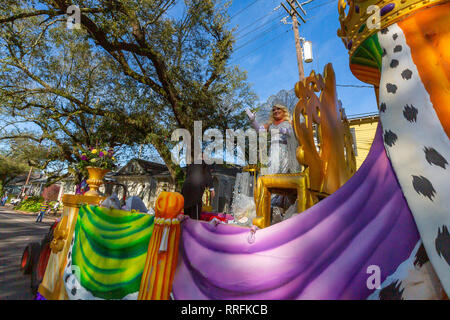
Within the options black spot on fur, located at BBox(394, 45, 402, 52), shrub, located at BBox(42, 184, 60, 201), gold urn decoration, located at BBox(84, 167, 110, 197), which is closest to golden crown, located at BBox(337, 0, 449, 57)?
black spot on fur, located at BBox(394, 45, 402, 52)

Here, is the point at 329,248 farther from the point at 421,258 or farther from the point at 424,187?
the point at 424,187

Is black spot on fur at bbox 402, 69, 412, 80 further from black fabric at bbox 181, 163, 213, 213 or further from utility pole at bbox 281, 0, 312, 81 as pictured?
utility pole at bbox 281, 0, 312, 81

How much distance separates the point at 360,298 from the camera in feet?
2.46

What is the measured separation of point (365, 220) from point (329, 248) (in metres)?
0.18

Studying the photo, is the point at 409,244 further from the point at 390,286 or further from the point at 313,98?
the point at 313,98

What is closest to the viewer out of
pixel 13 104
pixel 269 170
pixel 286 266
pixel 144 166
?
pixel 286 266

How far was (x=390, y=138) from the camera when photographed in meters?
0.86

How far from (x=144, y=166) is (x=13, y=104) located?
846cm

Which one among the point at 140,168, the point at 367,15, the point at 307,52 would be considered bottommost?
the point at 367,15

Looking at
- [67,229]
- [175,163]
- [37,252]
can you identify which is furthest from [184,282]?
[175,163]

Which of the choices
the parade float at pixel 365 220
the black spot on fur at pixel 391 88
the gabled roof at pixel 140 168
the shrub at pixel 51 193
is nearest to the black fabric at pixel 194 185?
the parade float at pixel 365 220

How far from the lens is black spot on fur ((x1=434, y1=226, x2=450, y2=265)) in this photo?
64 centimetres

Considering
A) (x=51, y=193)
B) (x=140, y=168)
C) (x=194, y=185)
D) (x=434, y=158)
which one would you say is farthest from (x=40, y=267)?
(x=51, y=193)

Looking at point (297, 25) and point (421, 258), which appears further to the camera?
point (297, 25)
